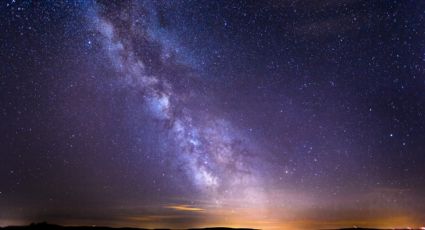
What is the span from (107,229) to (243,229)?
1380cm

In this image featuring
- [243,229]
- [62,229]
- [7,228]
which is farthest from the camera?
[243,229]

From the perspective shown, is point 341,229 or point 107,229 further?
point 341,229

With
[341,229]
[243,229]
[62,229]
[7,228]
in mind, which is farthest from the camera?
[243,229]

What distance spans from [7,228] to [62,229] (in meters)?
3.90

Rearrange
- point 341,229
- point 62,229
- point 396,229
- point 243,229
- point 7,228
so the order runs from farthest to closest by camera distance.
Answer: point 243,229
point 341,229
point 396,229
point 62,229
point 7,228

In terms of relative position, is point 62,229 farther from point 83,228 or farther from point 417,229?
point 417,229

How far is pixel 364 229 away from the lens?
33.0 metres

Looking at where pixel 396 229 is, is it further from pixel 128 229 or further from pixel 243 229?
pixel 128 229

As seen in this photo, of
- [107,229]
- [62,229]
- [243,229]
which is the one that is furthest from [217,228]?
[62,229]

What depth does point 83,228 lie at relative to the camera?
30625mm

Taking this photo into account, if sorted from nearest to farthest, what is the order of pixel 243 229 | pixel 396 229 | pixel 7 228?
pixel 7 228, pixel 396 229, pixel 243 229

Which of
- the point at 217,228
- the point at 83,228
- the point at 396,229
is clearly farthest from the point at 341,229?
the point at 83,228

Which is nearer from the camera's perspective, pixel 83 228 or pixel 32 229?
pixel 32 229

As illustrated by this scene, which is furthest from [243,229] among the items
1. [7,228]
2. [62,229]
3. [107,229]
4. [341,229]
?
[7,228]
